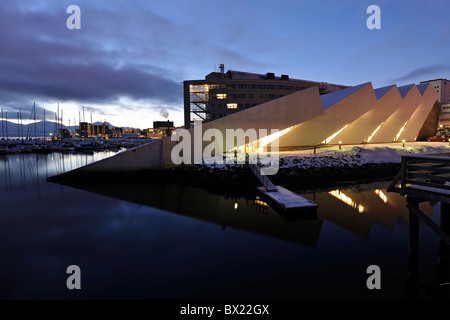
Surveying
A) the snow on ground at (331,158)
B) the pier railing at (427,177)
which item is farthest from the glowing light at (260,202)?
the pier railing at (427,177)

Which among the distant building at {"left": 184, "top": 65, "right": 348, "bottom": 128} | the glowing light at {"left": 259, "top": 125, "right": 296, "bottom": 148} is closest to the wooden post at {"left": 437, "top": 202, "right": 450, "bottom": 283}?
the glowing light at {"left": 259, "top": 125, "right": 296, "bottom": 148}

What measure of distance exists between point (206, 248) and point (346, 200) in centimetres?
Result: 878

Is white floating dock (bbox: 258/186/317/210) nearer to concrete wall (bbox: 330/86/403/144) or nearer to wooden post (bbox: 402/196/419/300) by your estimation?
wooden post (bbox: 402/196/419/300)

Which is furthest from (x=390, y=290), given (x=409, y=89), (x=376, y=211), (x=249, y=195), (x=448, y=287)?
(x=409, y=89)

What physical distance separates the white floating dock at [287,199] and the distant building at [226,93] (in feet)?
138

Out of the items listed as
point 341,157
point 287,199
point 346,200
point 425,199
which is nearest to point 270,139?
point 341,157

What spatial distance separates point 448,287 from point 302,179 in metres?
11.5

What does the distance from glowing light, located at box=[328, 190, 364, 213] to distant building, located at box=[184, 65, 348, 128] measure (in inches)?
1623

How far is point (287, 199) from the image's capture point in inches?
441

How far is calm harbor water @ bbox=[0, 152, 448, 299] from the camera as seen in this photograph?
5.37 metres

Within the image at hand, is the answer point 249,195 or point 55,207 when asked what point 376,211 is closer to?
point 249,195

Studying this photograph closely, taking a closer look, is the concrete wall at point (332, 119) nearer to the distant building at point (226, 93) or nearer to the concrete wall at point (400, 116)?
the concrete wall at point (400, 116)

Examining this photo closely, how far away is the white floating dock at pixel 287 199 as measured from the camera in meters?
10.2

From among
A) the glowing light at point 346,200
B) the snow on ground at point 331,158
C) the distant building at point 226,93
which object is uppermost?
the distant building at point 226,93
